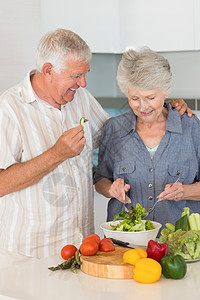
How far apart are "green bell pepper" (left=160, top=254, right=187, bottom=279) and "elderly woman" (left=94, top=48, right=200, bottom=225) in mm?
386

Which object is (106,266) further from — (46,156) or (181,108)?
(181,108)

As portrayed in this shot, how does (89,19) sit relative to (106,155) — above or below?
above

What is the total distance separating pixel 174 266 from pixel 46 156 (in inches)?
26.1

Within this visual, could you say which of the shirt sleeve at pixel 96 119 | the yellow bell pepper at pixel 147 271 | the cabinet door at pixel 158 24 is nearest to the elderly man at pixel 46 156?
the shirt sleeve at pixel 96 119

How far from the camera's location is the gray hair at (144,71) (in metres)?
1.89

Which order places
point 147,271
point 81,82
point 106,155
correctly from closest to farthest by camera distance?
point 147,271
point 81,82
point 106,155

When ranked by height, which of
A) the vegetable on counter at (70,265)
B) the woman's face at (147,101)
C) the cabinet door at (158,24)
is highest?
the cabinet door at (158,24)

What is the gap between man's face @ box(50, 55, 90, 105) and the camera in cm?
188

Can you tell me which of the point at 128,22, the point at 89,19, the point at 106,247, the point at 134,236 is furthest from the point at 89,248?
the point at 128,22

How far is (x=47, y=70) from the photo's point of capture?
1.91m

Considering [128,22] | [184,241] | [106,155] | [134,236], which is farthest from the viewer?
[128,22]

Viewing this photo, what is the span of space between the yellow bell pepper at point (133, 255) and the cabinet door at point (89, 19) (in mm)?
1822

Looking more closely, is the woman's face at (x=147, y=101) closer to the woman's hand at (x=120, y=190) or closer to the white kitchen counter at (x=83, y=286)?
the woman's hand at (x=120, y=190)

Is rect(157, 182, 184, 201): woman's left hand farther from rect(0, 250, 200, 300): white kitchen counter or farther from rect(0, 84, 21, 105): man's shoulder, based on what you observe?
rect(0, 84, 21, 105): man's shoulder
